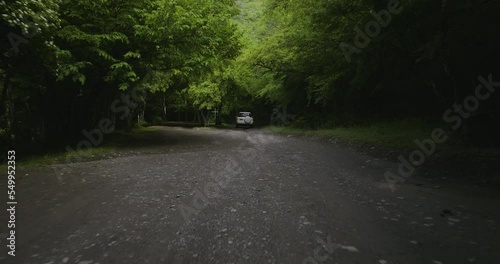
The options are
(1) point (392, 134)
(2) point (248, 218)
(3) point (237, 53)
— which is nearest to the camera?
(2) point (248, 218)

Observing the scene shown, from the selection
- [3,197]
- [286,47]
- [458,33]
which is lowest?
[3,197]

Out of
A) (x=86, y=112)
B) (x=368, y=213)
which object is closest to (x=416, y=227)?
(x=368, y=213)

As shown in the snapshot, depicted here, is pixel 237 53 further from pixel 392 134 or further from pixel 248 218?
pixel 248 218

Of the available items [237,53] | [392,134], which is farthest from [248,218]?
[237,53]

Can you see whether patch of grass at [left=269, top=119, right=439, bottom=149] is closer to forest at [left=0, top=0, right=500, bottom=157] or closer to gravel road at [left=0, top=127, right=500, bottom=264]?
forest at [left=0, top=0, right=500, bottom=157]

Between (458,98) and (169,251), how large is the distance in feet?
35.6

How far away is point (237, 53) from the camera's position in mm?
17188

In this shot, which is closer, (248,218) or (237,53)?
(248,218)

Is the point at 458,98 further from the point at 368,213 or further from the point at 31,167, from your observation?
the point at 31,167

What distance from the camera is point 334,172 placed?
802 cm

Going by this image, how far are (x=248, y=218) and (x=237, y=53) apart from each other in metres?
13.9

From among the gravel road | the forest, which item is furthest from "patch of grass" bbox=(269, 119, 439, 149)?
the gravel road

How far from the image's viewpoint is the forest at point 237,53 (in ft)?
25.6

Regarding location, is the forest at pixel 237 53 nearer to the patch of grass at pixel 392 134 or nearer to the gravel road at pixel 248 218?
the patch of grass at pixel 392 134
